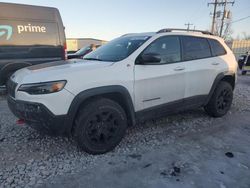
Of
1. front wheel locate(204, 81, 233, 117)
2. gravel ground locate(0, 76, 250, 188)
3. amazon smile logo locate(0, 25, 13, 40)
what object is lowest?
gravel ground locate(0, 76, 250, 188)

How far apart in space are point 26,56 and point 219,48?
5.22 m

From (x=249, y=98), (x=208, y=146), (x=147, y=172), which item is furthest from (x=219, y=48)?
(x=147, y=172)

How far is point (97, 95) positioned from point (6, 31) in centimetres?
447

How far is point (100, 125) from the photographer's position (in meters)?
3.22

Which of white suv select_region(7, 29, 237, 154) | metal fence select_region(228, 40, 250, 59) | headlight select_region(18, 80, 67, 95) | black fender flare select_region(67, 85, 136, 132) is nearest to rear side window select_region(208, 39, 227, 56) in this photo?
white suv select_region(7, 29, 237, 154)

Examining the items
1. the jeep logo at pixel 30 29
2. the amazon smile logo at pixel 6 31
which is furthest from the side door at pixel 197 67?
the amazon smile logo at pixel 6 31

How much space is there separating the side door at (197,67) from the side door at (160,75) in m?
0.17

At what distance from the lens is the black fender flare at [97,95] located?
2.90 metres

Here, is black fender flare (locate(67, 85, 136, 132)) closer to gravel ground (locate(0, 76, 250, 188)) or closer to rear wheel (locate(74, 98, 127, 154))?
rear wheel (locate(74, 98, 127, 154))

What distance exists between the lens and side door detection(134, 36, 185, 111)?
11.2 ft

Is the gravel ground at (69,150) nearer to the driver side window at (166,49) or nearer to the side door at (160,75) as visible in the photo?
the side door at (160,75)

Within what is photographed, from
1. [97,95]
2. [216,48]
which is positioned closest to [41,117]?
[97,95]

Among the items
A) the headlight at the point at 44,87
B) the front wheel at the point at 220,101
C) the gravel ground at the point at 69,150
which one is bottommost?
the gravel ground at the point at 69,150

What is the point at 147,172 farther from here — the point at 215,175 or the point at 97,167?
the point at 215,175
